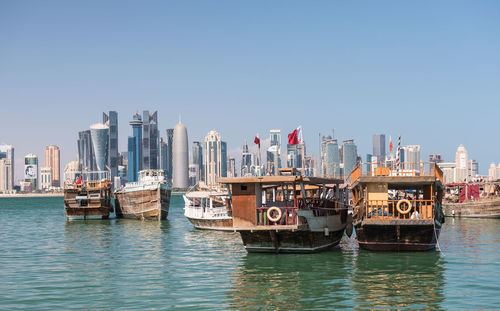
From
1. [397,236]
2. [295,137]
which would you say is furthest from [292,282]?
[295,137]

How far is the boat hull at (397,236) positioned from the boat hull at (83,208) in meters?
45.2

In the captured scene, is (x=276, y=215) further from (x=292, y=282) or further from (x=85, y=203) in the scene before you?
(x=85, y=203)

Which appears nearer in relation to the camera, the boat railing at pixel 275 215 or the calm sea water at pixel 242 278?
the calm sea water at pixel 242 278

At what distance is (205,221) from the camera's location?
1865 inches

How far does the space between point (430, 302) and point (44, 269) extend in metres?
18.7

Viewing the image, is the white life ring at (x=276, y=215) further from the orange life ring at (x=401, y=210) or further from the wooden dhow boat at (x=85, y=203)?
the wooden dhow boat at (x=85, y=203)

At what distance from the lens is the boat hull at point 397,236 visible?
92.3 ft

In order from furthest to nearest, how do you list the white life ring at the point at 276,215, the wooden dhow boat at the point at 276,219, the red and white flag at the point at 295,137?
the red and white flag at the point at 295,137, the wooden dhow boat at the point at 276,219, the white life ring at the point at 276,215

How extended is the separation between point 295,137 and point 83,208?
147 feet

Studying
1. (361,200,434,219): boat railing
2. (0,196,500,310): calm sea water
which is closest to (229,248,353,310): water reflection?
(0,196,500,310): calm sea water

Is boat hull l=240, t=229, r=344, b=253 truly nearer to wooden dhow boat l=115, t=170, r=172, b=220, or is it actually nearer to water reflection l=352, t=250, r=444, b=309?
water reflection l=352, t=250, r=444, b=309

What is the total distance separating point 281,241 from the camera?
28422 mm

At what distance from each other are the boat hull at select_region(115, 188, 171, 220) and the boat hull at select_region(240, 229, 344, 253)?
33.8 m

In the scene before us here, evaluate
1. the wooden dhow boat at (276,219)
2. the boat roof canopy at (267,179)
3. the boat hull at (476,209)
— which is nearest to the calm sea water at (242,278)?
the wooden dhow boat at (276,219)
